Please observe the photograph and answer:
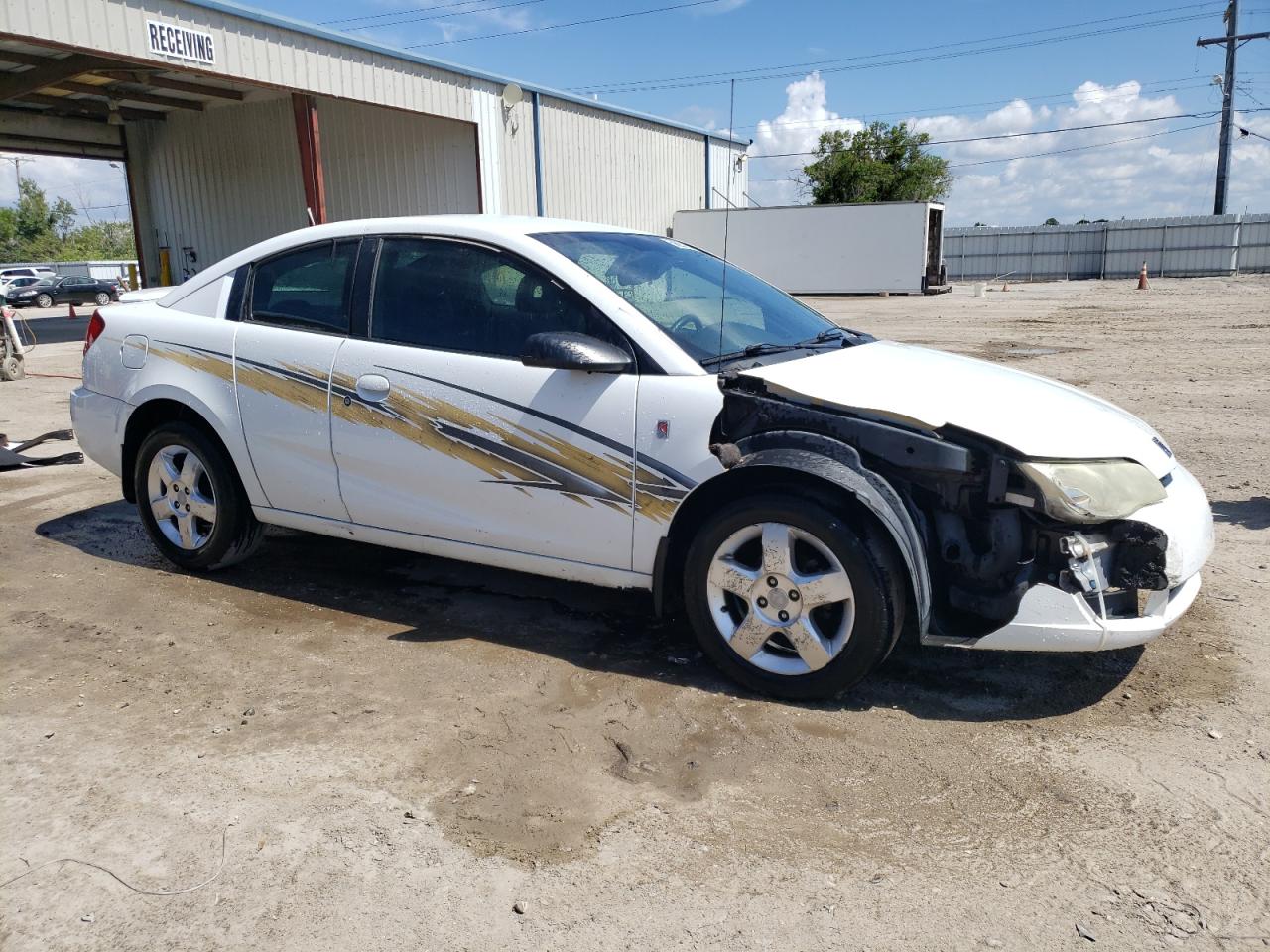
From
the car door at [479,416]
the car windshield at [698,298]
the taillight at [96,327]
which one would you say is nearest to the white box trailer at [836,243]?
the taillight at [96,327]

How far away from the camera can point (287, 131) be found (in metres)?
23.6

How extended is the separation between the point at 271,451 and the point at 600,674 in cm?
191

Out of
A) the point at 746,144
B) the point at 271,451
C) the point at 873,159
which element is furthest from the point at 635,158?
the point at 271,451

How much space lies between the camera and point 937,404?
11.2 feet

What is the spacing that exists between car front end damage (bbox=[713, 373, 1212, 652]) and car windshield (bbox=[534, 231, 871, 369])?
68 cm

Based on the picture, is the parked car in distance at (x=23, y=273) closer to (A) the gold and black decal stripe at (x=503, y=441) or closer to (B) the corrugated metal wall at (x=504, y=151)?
(B) the corrugated metal wall at (x=504, y=151)

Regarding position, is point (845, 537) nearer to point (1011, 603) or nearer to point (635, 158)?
point (1011, 603)

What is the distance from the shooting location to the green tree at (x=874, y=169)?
148 ft

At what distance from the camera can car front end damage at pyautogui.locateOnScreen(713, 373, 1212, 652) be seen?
3.21m

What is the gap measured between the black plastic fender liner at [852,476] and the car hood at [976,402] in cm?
16

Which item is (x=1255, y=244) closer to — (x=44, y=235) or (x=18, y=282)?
(x=18, y=282)

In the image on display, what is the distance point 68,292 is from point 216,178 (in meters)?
17.8

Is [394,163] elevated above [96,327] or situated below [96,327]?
above

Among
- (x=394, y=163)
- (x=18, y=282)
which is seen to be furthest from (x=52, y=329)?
(x=18, y=282)
